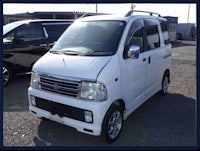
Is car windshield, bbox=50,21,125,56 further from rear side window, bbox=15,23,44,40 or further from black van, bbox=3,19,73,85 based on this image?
rear side window, bbox=15,23,44,40

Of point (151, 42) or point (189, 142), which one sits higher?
point (151, 42)

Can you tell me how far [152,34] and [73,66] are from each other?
215cm

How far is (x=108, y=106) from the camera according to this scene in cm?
324

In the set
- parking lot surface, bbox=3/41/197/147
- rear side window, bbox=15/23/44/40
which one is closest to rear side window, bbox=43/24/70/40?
rear side window, bbox=15/23/44/40

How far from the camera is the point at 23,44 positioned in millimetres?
6355

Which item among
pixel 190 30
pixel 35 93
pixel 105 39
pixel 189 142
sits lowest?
pixel 189 142

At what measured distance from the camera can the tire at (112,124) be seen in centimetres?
328

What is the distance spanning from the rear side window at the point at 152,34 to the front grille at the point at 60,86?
1.91 m

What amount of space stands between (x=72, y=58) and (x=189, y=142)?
218 cm

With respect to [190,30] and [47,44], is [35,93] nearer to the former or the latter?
[47,44]

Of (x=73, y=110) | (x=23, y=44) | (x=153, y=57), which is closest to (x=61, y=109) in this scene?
(x=73, y=110)

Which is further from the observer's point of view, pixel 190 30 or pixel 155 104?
pixel 190 30

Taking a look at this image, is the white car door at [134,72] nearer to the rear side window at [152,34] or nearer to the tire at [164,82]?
the rear side window at [152,34]

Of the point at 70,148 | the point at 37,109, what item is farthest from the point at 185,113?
the point at 37,109
